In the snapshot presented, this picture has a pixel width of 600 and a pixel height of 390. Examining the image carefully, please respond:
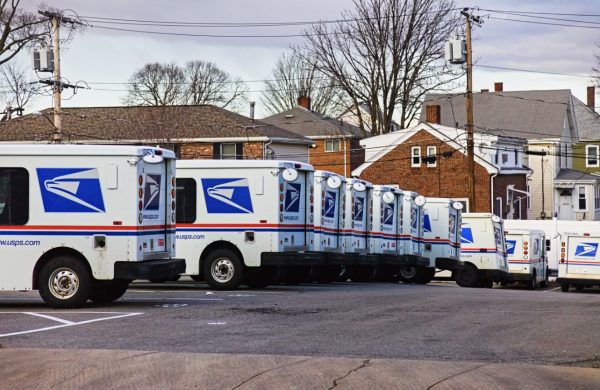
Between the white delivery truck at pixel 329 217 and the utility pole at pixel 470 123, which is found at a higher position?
the utility pole at pixel 470 123

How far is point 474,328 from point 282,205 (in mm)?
8624

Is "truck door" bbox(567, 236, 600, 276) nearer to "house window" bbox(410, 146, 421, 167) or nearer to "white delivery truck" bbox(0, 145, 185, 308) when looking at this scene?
"house window" bbox(410, 146, 421, 167)

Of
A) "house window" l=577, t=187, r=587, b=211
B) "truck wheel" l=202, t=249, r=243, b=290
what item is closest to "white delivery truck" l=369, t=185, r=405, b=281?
"truck wheel" l=202, t=249, r=243, b=290

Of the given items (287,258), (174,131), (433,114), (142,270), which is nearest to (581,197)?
(433,114)

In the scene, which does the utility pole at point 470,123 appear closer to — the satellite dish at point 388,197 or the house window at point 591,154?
the satellite dish at point 388,197

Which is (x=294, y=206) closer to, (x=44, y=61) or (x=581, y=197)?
(x=44, y=61)

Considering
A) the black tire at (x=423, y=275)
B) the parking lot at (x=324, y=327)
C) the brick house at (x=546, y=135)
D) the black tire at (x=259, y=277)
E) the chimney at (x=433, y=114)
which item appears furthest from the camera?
the brick house at (x=546, y=135)

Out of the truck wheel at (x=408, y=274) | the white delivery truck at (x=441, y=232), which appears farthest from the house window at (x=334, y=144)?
the truck wheel at (x=408, y=274)

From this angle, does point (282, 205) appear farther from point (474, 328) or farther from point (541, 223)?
point (541, 223)

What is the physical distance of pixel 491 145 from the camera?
5994 centimetres

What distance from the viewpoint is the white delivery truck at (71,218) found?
55.7ft

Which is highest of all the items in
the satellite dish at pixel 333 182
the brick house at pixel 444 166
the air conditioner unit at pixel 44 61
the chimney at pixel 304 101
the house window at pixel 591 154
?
the chimney at pixel 304 101

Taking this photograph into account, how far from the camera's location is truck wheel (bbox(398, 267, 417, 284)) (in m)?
35.5

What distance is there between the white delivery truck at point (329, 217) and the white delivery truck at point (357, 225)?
0.50 m
